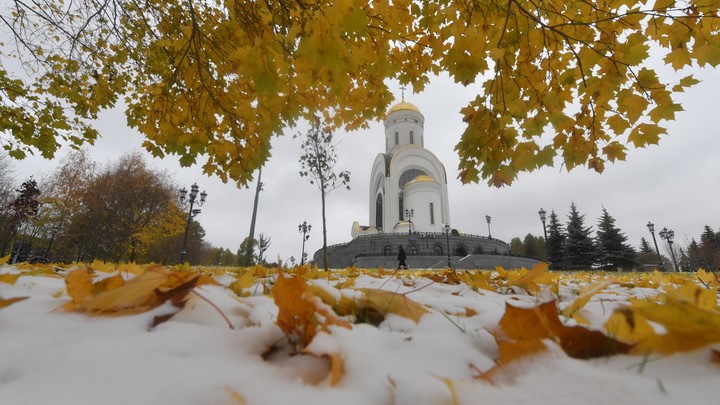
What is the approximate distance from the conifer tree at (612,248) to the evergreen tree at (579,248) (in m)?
0.95

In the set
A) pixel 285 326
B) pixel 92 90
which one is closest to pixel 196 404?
pixel 285 326

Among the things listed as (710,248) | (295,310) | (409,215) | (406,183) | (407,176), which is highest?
(407,176)

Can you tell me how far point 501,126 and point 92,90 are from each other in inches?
251

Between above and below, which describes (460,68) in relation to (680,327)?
above

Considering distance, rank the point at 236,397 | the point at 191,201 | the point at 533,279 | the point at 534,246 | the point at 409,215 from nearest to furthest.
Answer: the point at 236,397, the point at 533,279, the point at 191,201, the point at 409,215, the point at 534,246

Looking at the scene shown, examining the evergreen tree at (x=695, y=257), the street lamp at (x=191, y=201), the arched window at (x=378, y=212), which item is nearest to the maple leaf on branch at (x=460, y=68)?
the street lamp at (x=191, y=201)

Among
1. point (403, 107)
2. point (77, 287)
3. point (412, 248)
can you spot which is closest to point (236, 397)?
point (77, 287)

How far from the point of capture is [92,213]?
65.8 feet

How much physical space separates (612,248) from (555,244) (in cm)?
537

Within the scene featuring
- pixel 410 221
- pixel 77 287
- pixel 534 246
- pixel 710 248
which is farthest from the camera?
pixel 534 246

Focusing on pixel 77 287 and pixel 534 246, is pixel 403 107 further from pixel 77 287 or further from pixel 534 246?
pixel 77 287

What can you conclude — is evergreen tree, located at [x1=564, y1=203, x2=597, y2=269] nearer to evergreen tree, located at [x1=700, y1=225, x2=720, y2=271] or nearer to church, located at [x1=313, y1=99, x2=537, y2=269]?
church, located at [x1=313, y1=99, x2=537, y2=269]

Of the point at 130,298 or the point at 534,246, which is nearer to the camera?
the point at 130,298

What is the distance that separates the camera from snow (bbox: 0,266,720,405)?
0.48 metres
